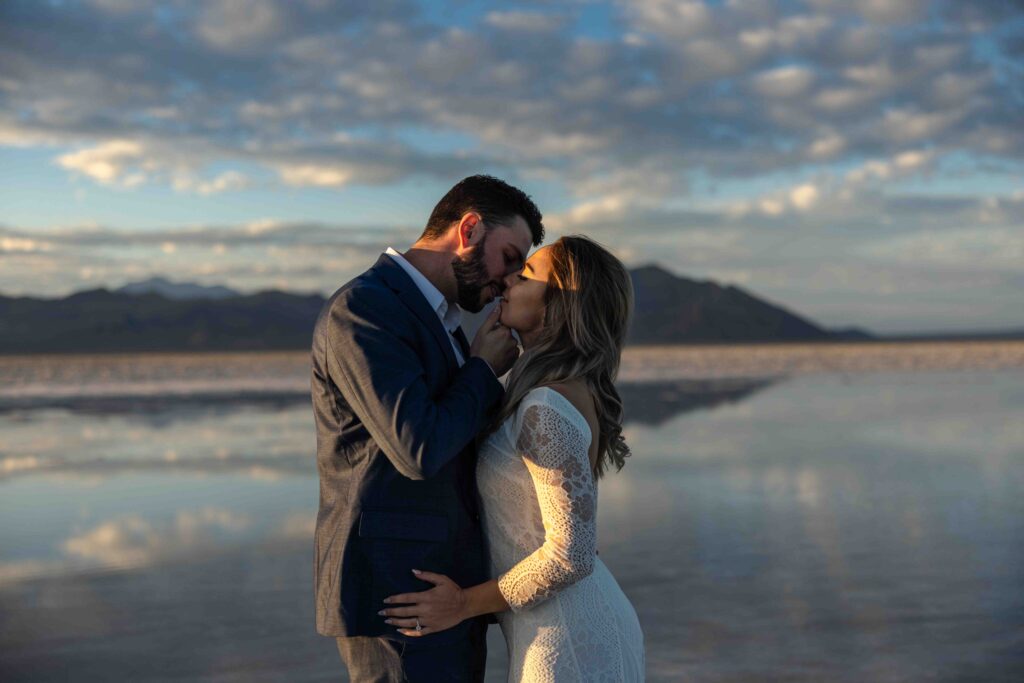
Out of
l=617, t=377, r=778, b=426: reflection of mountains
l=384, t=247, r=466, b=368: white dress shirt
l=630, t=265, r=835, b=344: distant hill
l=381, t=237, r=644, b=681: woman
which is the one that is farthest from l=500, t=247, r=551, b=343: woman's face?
l=630, t=265, r=835, b=344: distant hill

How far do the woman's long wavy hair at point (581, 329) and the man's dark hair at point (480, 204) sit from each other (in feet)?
0.75

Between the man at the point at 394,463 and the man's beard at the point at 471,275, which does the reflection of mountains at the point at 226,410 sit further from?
the man at the point at 394,463

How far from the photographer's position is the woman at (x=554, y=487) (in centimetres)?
241

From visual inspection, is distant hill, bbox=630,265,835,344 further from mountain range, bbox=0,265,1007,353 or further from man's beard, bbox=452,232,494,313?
man's beard, bbox=452,232,494,313

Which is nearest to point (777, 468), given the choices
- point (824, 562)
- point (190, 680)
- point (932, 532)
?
point (932, 532)

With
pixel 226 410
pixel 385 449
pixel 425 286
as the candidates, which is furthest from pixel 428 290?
pixel 226 410

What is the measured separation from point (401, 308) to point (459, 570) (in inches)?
25.3

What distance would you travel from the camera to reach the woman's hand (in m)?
2.37

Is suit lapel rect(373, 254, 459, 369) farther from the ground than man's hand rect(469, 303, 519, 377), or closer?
farther from the ground

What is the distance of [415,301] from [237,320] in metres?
139

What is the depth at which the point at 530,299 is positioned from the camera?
264 centimetres

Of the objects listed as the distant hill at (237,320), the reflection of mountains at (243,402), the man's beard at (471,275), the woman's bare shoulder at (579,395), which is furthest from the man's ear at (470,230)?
the distant hill at (237,320)

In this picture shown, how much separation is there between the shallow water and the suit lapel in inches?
102

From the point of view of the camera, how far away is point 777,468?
1069 cm
